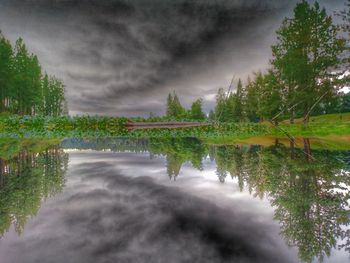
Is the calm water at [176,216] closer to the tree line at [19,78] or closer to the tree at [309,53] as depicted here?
the tree at [309,53]

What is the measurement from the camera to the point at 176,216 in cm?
345

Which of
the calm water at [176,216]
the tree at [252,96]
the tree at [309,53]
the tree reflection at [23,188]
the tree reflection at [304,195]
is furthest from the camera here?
the tree at [252,96]

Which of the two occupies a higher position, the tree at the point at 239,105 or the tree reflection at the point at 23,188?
the tree at the point at 239,105

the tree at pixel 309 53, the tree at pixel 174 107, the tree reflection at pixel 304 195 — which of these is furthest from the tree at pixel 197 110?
the tree reflection at pixel 304 195

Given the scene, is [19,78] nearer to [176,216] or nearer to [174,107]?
[176,216]

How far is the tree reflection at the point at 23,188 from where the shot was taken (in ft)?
11.2

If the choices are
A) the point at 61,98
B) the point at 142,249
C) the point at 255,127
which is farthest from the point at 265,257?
the point at 61,98

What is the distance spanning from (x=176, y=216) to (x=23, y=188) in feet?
10.3

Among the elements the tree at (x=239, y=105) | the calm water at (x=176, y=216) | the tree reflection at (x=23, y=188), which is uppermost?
the tree at (x=239, y=105)

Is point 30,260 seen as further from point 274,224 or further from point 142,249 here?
point 274,224

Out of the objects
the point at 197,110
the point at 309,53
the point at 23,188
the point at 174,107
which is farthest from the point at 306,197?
the point at 174,107

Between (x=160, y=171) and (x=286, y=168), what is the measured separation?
10.5 ft

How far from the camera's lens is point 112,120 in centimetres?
3228

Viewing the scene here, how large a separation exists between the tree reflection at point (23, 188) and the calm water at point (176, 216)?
2cm
